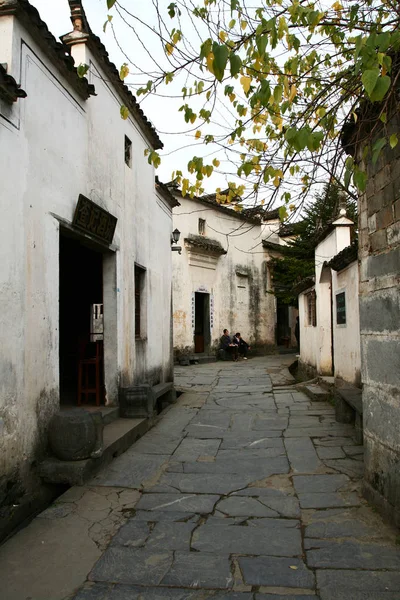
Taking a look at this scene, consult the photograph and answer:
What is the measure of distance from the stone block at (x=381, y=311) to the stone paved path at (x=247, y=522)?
5.10 feet

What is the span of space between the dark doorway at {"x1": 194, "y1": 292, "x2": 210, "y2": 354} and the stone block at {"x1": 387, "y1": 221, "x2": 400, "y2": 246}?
14901 millimetres

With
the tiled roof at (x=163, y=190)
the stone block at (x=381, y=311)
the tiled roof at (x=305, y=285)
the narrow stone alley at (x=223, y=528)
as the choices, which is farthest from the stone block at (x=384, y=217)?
the tiled roof at (x=305, y=285)

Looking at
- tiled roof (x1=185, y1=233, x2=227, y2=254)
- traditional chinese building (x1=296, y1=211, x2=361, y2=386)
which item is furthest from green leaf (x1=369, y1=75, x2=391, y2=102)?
tiled roof (x1=185, y1=233, x2=227, y2=254)

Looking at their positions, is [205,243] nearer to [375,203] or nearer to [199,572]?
[375,203]

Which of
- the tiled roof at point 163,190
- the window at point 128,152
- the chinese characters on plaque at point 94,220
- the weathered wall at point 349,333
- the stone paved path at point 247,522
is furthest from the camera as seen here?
the tiled roof at point 163,190

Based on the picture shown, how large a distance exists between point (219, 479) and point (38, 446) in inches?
73.0

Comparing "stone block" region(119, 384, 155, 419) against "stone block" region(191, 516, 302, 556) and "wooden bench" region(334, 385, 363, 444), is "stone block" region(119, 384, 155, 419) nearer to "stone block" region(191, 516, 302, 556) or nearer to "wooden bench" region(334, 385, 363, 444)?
"wooden bench" region(334, 385, 363, 444)

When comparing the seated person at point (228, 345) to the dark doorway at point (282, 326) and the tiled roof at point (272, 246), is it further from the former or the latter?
A: the dark doorway at point (282, 326)

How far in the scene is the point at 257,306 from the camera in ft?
70.3

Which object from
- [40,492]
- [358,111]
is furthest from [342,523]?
[358,111]

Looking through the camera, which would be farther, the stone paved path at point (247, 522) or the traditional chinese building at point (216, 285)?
the traditional chinese building at point (216, 285)

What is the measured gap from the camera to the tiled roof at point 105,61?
5785mm

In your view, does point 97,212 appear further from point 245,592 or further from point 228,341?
point 228,341

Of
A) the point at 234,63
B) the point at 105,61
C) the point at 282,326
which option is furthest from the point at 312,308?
the point at 282,326
